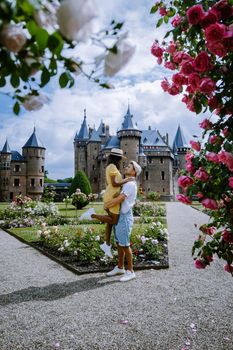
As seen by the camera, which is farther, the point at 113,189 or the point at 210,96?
the point at 113,189

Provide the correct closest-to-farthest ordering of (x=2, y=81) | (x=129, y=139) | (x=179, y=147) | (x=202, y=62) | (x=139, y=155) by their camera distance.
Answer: (x=2, y=81), (x=202, y=62), (x=129, y=139), (x=139, y=155), (x=179, y=147)

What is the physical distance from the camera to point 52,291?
4.78 meters

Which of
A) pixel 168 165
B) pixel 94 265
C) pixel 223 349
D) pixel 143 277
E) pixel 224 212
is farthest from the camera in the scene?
pixel 168 165

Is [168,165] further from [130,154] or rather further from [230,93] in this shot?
[230,93]

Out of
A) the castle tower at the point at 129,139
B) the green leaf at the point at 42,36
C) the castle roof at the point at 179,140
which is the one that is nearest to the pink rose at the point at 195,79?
the green leaf at the point at 42,36

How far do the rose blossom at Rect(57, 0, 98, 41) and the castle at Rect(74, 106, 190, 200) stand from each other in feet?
169

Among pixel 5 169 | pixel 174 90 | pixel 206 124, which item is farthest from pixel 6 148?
pixel 206 124

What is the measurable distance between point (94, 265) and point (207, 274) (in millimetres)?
2134

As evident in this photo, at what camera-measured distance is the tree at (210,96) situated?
1.86m

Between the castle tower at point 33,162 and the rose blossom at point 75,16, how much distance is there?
2090 inches

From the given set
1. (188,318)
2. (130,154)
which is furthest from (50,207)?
(130,154)

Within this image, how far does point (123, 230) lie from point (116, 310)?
1605mm

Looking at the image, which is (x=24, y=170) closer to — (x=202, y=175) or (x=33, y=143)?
(x=33, y=143)

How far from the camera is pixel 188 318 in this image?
Result: 368cm
